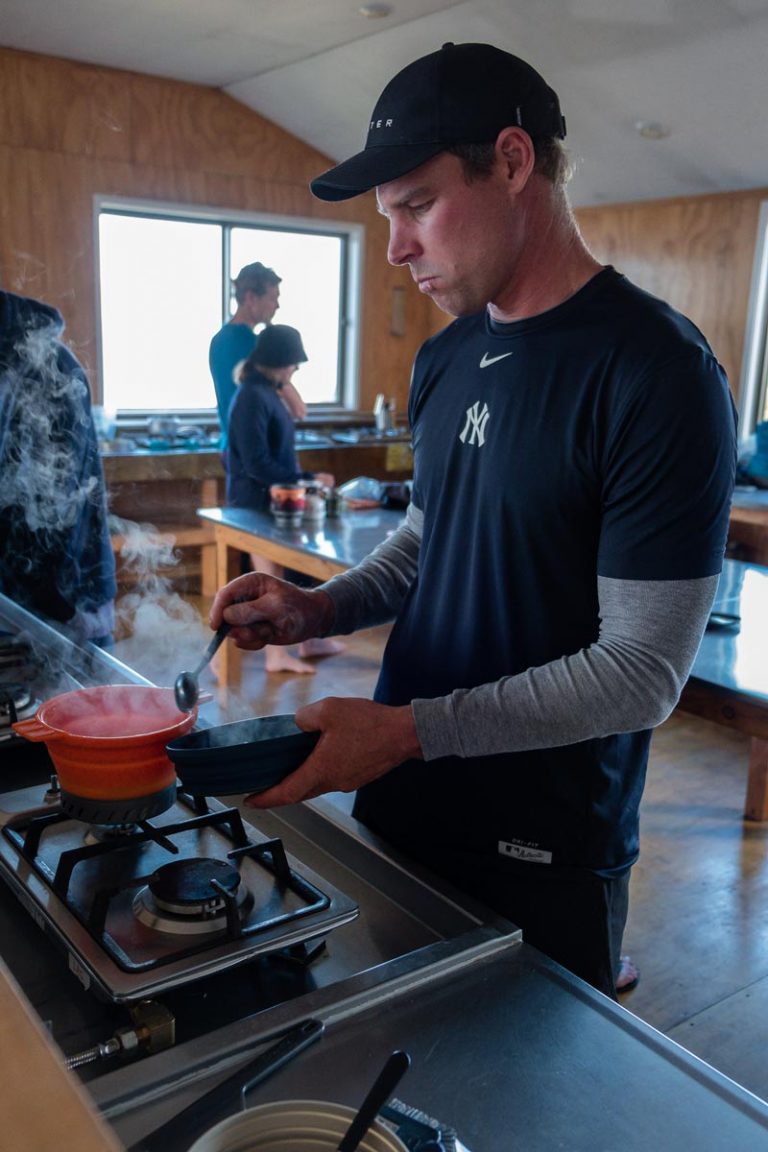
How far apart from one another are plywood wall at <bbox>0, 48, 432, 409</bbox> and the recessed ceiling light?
7.52 ft

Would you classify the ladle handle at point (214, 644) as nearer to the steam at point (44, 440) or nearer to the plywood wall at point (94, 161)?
the steam at point (44, 440)

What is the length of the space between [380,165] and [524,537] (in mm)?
448

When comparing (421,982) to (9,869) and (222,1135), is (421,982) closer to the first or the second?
(222,1135)

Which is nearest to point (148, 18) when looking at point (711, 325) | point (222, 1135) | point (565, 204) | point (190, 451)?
point (190, 451)

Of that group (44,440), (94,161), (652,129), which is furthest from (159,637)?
(94,161)

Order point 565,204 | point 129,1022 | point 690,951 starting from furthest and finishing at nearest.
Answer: point 690,951 < point 565,204 < point 129,1022

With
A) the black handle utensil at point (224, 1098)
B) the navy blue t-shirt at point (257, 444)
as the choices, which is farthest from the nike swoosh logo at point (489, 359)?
the navy blue t-shirt at point (257, 444)

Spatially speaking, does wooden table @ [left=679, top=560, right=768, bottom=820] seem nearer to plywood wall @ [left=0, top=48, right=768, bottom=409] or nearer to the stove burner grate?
the stove burner grate

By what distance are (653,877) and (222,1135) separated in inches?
93.4

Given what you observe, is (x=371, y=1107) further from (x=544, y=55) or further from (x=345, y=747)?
(x=544, y=55)

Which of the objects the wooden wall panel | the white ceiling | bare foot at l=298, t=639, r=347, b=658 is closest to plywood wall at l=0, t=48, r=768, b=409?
the wooden wall panel

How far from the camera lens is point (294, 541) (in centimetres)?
347

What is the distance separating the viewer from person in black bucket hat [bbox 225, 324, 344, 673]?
419cm

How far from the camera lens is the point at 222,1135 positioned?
0.67 meters
